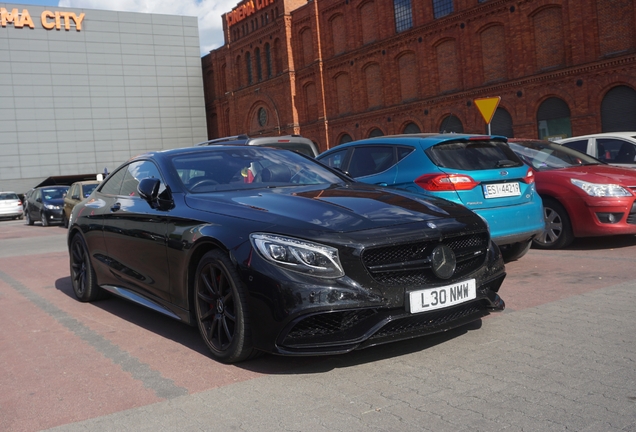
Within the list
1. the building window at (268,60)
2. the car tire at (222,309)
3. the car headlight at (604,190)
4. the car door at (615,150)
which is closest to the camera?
the car tire at (222,309)

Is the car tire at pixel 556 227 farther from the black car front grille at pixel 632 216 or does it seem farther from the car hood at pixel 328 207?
the car hood at pixel 328 207

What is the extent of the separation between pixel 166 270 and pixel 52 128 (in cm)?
5946

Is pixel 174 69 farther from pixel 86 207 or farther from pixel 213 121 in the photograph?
pixel 86 207

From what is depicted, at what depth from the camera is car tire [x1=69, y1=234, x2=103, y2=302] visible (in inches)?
269

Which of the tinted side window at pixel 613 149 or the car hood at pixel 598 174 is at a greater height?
the tinted side window at pixel 613 149

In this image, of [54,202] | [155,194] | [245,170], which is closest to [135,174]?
[155,194]

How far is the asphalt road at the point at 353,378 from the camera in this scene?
11.1ft

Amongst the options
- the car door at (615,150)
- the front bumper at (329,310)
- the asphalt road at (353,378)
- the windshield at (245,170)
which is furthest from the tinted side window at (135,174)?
the car door at (615,150)

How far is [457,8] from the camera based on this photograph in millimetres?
35719

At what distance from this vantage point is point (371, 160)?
8.11 m

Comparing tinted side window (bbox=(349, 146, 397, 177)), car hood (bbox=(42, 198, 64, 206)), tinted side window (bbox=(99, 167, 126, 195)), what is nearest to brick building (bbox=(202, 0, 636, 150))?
car hood (bbox=(42, 198, 64, 206))

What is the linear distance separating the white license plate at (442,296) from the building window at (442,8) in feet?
113

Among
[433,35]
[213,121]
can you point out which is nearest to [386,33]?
[433,35]

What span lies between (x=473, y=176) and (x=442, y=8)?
32.2 metres
